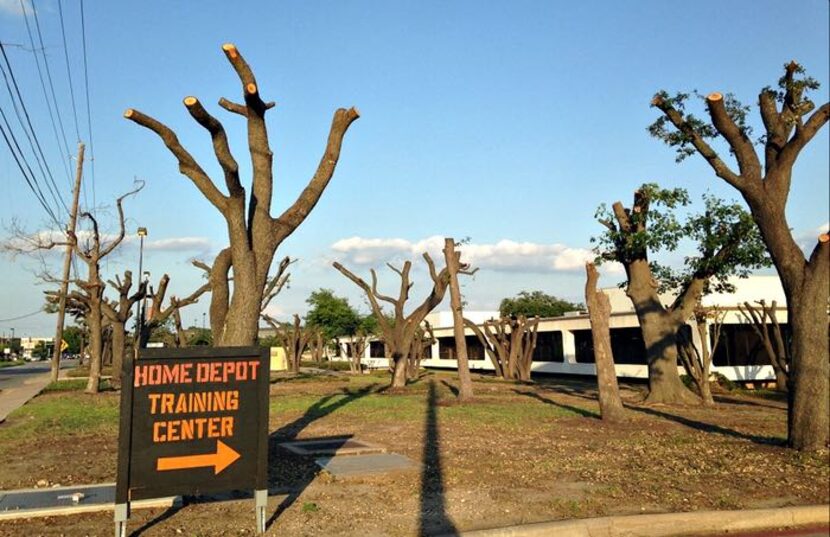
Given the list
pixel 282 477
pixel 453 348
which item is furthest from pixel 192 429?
pixel 453 348

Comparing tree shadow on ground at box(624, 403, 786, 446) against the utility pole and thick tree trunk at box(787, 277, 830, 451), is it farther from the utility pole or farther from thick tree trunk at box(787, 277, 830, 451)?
the utility pole

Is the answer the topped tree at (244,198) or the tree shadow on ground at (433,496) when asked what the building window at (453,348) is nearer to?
the tree shadow on ground at (433,496)

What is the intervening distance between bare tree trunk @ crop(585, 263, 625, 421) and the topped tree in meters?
7.68

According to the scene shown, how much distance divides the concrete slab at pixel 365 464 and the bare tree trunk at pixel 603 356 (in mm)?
6168

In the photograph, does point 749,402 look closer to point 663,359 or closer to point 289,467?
point 663,359

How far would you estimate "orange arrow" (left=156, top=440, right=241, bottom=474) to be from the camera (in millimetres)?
6336

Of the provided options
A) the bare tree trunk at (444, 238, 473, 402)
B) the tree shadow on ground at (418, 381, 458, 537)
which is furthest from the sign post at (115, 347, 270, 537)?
the bare tree trunk at (444, 238, 473, 402)

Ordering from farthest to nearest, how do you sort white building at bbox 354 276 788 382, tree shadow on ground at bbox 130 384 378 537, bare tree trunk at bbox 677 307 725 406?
white building at bbox 354 276 788 382 < bare tree trunk at bbox 677 307 725 406 < tree shadow on ground at bbox 130 384 378 537

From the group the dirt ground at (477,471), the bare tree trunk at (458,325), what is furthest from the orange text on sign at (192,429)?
the bare tree trunk at (458,325)

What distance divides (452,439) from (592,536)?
6.46 metres

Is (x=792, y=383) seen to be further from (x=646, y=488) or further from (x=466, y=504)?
(x=466, y=504)

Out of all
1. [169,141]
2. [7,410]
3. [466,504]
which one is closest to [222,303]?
[169,141]

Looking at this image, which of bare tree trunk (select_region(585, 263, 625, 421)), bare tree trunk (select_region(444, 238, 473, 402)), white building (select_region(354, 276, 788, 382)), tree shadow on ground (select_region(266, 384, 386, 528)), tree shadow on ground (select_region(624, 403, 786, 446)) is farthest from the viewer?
white building (select_region(354, 276, 788, 382))

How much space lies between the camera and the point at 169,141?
30.5 ft
